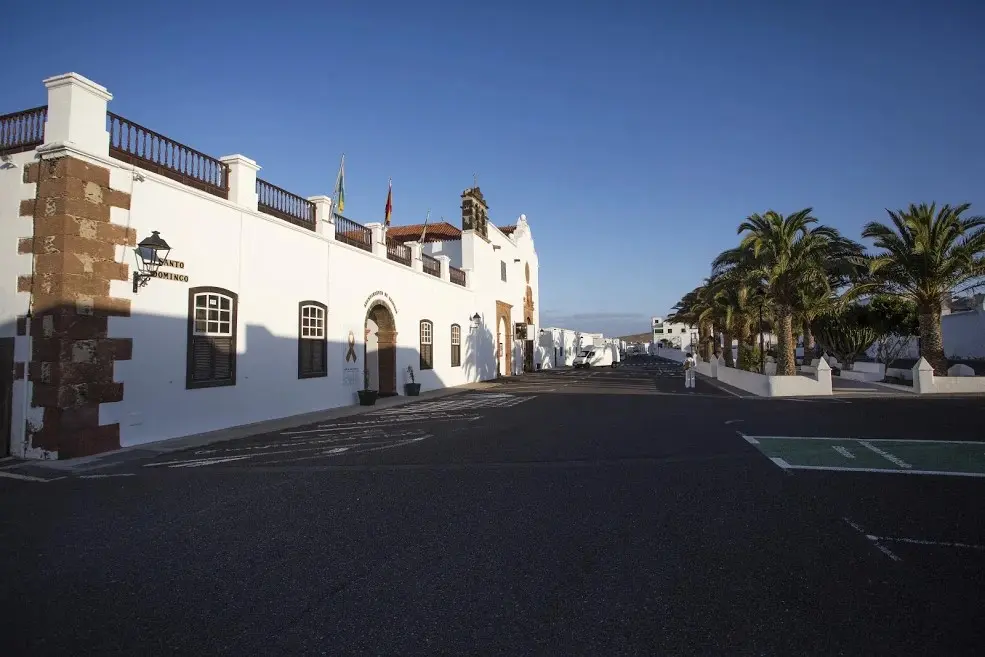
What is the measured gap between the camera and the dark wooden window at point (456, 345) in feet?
88.5

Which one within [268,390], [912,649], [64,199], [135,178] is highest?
[135,178]

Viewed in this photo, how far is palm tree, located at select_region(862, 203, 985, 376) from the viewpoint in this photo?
20.1m

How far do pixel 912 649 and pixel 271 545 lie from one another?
15.2 feet

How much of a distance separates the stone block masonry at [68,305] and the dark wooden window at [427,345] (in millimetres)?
14099

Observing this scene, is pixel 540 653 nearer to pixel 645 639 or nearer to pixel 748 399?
pixel 645 639

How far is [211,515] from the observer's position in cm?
598

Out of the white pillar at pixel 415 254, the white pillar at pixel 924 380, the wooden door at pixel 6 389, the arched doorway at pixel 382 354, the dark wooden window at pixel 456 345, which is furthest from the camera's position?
the dark wooden window at pixel 456 345

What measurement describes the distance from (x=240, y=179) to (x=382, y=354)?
29.8 feet

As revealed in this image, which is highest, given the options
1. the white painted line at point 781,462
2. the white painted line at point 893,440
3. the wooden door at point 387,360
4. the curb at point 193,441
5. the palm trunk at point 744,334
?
the palm trunk at point 744,334

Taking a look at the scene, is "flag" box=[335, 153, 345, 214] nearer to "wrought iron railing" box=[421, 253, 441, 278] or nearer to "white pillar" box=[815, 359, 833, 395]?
"wrought iron railing" box=[421, 253, 441, 278]

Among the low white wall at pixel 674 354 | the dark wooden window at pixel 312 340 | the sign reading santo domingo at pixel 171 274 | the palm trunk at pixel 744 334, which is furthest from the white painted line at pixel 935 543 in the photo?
the low white wall at pixel 674 354

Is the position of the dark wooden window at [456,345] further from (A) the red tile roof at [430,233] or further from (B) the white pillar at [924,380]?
(B) the white pillar at [924,380]

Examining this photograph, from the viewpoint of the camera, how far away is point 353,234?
62.0 feet

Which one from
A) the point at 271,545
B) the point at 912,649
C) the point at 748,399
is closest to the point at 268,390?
the point at 271,545
